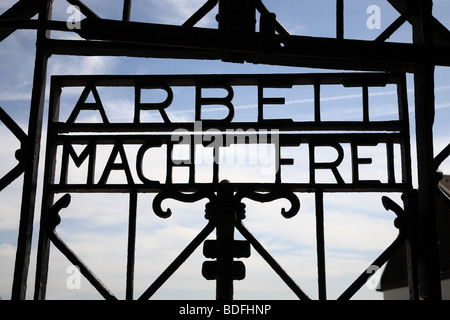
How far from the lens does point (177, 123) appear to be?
5535 millimetres

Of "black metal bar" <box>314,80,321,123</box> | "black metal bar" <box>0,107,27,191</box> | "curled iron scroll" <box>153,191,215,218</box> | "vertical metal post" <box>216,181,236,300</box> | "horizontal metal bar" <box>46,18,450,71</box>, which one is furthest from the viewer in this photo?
"black metal bar" <box>314,80,321,123</box>

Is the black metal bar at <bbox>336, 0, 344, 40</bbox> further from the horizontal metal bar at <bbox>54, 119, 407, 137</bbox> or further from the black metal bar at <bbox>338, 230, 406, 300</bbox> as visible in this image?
the black metal bar at <bbox>338, 230, 406, 300</bbox>

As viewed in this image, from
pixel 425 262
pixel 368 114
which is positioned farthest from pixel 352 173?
pixel 425 262

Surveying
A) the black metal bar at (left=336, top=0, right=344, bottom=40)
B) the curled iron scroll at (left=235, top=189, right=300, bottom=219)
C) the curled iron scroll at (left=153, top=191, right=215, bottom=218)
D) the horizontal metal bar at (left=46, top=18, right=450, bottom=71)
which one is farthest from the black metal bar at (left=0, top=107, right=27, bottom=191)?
the black metal bar at (left=336, top=0, right=344, bottom=40)

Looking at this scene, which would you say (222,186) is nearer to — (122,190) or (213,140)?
(213,140)

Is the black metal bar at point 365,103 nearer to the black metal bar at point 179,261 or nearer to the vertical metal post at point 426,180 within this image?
the vertical metal post at point 426,180

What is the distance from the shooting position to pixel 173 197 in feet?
17.6

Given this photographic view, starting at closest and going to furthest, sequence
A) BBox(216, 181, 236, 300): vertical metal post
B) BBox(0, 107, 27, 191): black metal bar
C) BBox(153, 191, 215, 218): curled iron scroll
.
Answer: BBox(216, 181, 236, 300): vertical metal post, BBox(0, 107, 27, 191): black metal bar, BBox(153, 191, 215, 218): curled iron scroll

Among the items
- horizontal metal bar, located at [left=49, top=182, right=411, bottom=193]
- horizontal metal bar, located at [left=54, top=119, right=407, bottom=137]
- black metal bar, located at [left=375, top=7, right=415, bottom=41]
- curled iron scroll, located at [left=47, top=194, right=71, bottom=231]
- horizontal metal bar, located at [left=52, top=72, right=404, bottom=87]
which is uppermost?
black metal bar, located at [left=375, top=7, right=415, bottom=41]

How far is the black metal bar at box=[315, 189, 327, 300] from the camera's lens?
5160 millimetres

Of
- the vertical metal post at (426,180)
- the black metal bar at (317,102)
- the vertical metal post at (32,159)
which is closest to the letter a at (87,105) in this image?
the vertical metal post at (32,159)

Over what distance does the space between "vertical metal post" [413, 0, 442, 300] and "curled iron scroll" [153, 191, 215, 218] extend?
2.03 meters

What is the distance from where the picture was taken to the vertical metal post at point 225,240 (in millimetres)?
5043
